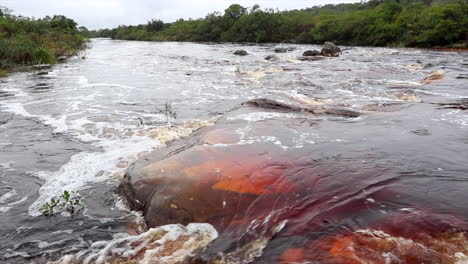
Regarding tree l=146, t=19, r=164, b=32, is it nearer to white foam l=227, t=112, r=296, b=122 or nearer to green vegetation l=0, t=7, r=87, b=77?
green vegetation l=0, t=7, r=87, b=77

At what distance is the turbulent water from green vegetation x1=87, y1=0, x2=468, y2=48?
57.1 feet

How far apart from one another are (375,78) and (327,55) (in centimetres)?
1077

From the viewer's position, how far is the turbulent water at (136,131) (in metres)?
3.66

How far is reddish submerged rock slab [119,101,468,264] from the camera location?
281 centimetres

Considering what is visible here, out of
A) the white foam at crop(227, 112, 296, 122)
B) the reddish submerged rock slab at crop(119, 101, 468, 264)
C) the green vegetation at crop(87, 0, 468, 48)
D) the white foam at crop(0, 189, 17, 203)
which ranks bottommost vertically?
the white foam at crop(0, 189, 17, 203)

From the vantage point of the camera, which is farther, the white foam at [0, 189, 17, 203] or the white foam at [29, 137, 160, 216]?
the white foam at [29, 137, 160, 216]

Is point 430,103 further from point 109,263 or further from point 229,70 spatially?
point 229,70

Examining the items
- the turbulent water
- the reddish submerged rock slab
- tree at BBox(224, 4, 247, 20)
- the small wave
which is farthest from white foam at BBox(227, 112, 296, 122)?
tree at BBox(224, 4, 247, 20)

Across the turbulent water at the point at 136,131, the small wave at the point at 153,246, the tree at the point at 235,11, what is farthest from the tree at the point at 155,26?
the small wave at the point at 153,246

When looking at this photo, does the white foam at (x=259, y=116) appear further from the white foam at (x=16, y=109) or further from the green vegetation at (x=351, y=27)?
the green vegetation at (x=351, y=27)

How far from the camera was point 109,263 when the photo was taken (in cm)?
307

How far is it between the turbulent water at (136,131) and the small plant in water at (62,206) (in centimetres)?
10

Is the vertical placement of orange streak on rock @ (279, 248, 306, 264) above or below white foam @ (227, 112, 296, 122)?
below

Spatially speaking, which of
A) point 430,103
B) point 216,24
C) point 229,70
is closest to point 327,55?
point 229,70
